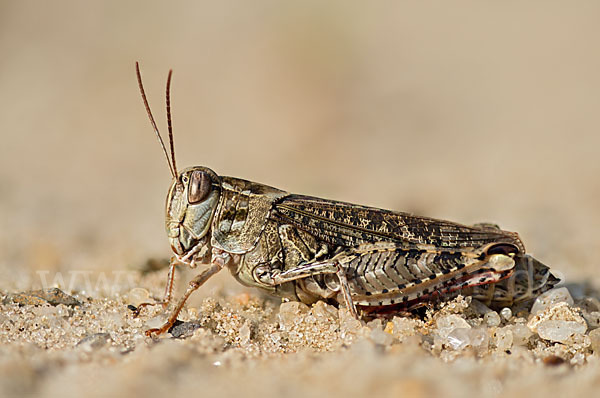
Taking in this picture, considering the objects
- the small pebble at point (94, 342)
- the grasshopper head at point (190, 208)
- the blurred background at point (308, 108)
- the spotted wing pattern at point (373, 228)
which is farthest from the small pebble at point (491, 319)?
the blurred background at point (308, 108)

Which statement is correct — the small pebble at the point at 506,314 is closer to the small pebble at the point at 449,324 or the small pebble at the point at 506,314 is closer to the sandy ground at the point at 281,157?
the sandy ground at the point at 281,157

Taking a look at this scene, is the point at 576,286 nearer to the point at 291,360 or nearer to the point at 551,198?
the point at 291,360

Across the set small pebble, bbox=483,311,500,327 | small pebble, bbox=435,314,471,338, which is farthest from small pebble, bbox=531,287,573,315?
small pebble, bbox=435,314,471,338

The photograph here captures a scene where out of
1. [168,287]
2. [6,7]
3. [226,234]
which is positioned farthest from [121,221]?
[6,7]

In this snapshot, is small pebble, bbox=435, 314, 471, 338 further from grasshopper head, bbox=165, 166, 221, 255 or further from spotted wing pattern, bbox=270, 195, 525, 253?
grasshopper head, bbox=165, 166, 221, 255

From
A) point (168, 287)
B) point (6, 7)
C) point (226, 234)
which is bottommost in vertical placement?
point (168, 287)
